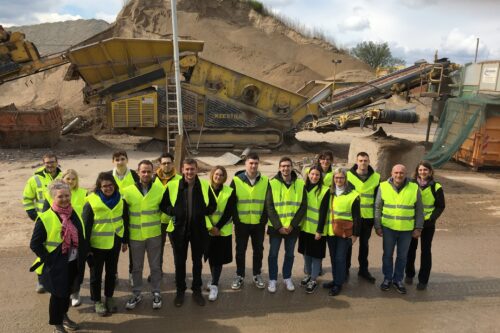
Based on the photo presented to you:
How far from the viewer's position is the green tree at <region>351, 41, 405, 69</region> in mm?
49653

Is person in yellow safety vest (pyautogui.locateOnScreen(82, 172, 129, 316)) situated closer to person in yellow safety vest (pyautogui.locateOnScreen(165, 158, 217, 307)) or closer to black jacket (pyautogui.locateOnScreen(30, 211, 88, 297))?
black jacket (pyautogui.locateOnScreen(30, 211, 88, 297))

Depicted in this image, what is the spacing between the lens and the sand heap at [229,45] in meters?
26.2

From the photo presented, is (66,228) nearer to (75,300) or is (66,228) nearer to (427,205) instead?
(75,300)

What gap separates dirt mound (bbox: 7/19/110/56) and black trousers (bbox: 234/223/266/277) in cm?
3656

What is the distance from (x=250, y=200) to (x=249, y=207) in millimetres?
84

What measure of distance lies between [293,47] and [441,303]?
93.3 ft

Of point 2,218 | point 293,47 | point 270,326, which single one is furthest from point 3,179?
point 293,47

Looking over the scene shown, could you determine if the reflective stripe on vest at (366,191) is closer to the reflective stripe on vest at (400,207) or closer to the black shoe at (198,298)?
the reflective stripe on vest at (400,207)

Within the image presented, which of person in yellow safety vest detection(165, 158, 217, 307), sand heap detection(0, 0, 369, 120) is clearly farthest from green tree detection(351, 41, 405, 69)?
person in yellow safety vest detection(165, 158, 217, 307)

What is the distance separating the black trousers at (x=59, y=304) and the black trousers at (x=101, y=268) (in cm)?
31

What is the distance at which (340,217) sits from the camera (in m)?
4.68

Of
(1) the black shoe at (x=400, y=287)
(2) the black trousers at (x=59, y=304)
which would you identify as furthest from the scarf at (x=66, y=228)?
(1) the black shoe at (x=400, y=287)

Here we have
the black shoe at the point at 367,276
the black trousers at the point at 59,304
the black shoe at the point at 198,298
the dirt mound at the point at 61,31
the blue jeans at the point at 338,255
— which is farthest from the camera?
the dirt mound at the point at 61,31

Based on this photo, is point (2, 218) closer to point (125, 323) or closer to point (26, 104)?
point (125, 323)
